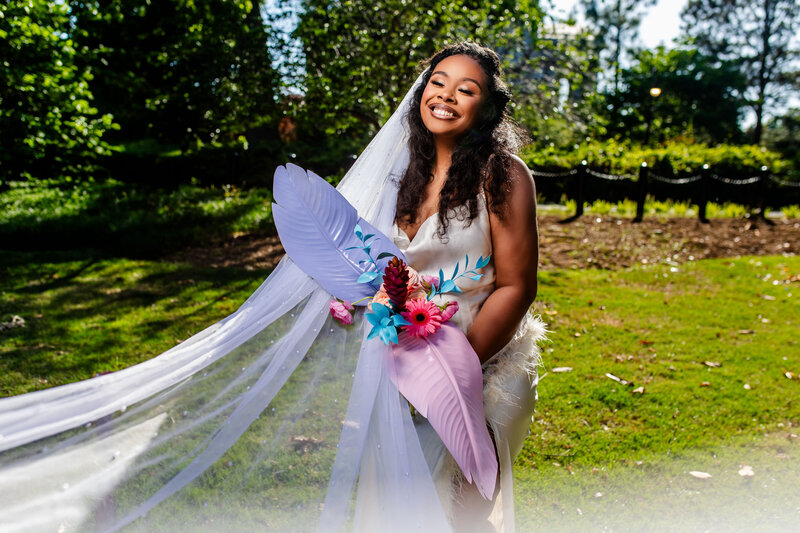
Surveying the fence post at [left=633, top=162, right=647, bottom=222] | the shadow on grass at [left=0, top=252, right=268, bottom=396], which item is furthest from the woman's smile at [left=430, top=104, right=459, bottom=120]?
the fence post at [left=633, top=162, right=647, bottom=222]

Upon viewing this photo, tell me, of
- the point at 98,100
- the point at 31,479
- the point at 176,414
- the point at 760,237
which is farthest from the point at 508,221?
the point at 98,100

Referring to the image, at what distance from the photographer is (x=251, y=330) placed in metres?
1.99

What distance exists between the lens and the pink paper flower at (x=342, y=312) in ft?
6.17

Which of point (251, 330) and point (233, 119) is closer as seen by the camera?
point (251, 330)

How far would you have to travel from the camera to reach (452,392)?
5.41ft

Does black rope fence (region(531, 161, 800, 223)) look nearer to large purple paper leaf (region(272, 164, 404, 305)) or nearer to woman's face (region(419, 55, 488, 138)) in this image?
woman's face (region(419, 55, 488, 138))

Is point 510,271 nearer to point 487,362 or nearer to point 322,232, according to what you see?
point 487,362

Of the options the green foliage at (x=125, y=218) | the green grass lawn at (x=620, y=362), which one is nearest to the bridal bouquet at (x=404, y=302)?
the green grass lawn at (x=620, y=362)

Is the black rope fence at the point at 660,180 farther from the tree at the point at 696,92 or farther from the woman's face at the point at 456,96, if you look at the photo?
the tree at the point at 696,92

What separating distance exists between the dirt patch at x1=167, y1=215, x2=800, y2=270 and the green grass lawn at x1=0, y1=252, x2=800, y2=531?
0.53 m

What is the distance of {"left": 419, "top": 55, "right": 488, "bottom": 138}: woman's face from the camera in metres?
2.05

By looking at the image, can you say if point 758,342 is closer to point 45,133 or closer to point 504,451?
point 504,451

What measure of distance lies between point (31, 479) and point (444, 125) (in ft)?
5.65

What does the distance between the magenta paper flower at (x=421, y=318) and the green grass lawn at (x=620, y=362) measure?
5.69ft
